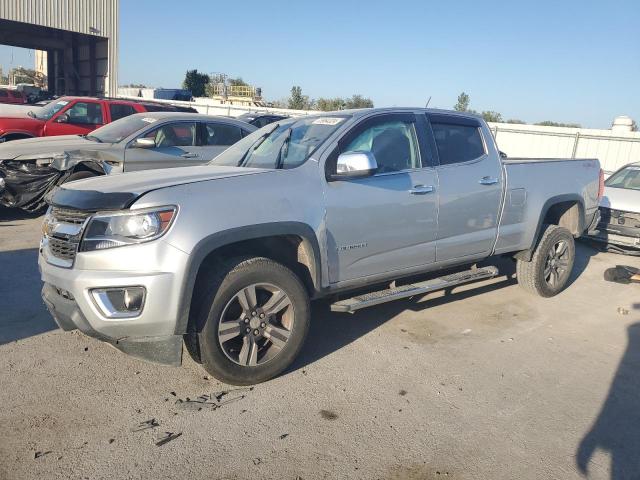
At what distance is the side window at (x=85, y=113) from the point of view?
12.0 metres

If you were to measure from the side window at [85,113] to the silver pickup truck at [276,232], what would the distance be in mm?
8288

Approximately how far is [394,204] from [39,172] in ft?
21.4

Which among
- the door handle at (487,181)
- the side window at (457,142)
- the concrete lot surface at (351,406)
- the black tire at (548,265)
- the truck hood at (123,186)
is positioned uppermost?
the side window at (457,142)

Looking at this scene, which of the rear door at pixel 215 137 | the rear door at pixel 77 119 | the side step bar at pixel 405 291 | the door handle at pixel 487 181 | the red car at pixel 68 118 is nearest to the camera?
the side step bar at pixel 405 291

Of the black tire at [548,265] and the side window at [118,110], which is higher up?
the side window at [118,110]

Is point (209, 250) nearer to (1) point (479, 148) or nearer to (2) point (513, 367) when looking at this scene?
(2) point (513, 367)

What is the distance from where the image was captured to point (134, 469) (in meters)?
2.95

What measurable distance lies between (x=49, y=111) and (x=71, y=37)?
1855 cm

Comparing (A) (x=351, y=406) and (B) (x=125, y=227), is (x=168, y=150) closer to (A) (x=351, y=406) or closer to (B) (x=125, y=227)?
(B) (x=125, y=227)

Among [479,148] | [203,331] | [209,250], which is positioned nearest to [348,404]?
[203,331]

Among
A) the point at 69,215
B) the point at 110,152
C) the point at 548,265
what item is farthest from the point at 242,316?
the point at 110,152

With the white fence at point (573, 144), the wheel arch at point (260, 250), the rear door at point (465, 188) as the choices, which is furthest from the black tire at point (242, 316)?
the white fence at point (573, 144)

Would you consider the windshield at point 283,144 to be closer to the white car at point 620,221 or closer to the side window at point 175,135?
the side window at point 175,135

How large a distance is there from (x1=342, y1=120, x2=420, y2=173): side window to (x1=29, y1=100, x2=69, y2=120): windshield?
9488 mm
